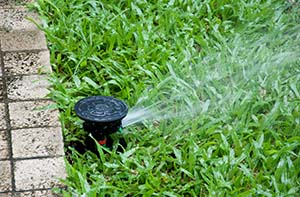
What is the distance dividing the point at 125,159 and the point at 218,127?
0.50 meters

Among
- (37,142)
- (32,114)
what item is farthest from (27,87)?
(37,142)

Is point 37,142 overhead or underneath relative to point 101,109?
underneath

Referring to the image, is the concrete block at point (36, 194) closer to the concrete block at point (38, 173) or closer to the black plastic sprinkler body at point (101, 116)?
the concrete block at point (38, 173)

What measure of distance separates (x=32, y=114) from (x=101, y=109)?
1.21 ft

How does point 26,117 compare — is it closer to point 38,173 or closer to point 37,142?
point 37,142

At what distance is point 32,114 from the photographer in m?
3.15

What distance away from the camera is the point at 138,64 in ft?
11.6

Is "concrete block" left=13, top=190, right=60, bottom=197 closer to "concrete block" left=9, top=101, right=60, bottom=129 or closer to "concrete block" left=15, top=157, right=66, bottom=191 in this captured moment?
"concrete block" left=15, top=157, right=66, bottom=191

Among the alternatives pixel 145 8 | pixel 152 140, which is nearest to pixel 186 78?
pixel 152 140

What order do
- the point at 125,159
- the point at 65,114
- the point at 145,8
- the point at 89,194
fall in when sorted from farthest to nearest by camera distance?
the point at 145,8, the point at 65,114, the point at 125,159, the point at 89,194

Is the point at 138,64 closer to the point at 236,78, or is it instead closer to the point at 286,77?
the point at 236,78

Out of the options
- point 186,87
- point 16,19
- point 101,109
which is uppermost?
point 101,109

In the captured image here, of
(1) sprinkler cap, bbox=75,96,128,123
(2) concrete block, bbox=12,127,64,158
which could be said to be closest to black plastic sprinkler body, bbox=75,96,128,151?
(1) sprinkler cap, bbox=75,96,128,123

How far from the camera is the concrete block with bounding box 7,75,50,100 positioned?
3268 millimetres
